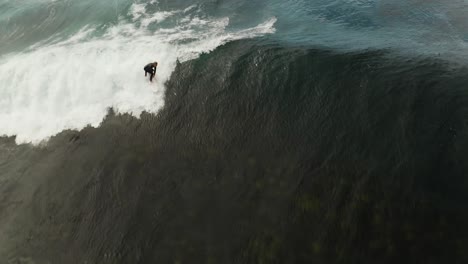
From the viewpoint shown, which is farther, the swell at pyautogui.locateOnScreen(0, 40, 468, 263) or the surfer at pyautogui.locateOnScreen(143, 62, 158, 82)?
the surfer at pyautogui.locateOnScreen(143, 62, 158, 82)

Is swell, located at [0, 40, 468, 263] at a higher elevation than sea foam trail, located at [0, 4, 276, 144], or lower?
lower

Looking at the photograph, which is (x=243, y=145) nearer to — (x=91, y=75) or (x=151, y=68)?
(x=151, y=68)

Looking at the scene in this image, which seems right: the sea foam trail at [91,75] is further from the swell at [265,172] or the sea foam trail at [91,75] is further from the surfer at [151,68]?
the swell at [265,172]

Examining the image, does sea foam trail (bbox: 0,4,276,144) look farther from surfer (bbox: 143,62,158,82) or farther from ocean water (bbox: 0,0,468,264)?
surfer (bbox: 143,62,158,82)

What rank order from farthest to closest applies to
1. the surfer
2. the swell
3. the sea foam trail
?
the sea foam trail < the surfer < the swell

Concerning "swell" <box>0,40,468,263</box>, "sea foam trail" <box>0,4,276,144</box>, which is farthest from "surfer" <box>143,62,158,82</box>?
"swell" <box>0,40,468,263</box>

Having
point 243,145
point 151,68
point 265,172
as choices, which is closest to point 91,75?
point 151,68

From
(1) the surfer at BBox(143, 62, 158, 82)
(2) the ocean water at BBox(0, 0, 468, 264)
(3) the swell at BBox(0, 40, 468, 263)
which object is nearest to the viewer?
(3) the swell at BBox(0, 40, 468, 263)

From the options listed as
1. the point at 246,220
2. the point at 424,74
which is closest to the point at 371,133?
the point at 424,74
